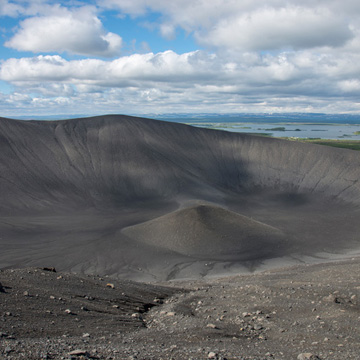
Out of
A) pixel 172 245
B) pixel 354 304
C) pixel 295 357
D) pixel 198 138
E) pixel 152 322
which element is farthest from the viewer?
pixel 198 138

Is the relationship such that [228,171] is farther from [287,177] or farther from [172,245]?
[172,245]

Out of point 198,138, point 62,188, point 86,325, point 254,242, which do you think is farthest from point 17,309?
point 198,138

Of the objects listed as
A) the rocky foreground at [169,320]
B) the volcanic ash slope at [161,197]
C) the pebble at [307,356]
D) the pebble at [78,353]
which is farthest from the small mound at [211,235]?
the pebble at [78,353]

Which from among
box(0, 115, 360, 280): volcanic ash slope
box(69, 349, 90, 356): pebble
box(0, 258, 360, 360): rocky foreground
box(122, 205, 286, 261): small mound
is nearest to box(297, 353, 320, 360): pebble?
box(0, 258, 360, 360): rocky foreground

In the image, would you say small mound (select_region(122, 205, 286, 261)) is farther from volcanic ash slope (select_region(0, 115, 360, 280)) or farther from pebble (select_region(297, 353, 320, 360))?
pebble (select_region(297, 353, 320, 360))

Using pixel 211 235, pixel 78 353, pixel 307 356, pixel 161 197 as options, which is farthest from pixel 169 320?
pixel 161 197

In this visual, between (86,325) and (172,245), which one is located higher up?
(86,325)

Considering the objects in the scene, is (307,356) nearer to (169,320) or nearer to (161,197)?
(169,320)

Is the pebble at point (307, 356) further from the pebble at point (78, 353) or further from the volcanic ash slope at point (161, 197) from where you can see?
the volcanic ash slope at point (161, 197)
